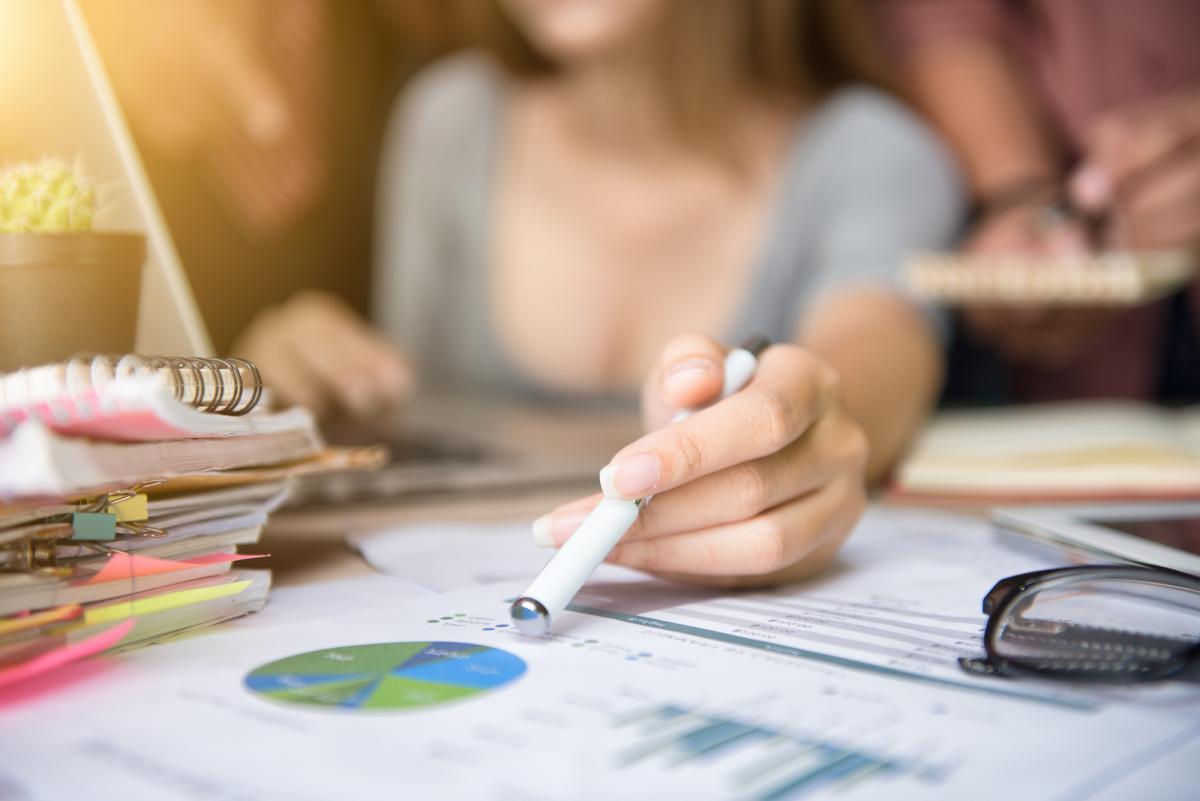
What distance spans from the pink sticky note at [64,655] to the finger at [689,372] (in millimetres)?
249

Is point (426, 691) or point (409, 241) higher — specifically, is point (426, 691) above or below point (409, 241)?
below

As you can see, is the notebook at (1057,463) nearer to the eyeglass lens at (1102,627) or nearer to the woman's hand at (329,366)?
the eyeglass lens at (1102,627)

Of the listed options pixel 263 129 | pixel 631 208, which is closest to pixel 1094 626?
pixel 631 208

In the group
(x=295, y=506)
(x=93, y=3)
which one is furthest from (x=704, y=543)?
(x=93, y=3)

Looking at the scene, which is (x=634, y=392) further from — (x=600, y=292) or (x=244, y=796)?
(x=244, y=796)

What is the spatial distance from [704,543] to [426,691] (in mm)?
163

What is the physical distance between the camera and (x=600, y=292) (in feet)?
4.70

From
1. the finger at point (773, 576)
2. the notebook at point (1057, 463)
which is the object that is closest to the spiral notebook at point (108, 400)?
the finger at point (773, 576)

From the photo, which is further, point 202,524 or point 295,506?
point 295,506

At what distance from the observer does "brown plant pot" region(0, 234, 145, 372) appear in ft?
1.31

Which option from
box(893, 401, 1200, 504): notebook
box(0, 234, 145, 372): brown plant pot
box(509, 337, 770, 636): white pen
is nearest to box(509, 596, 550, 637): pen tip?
box(509, 337, 770, 636): white pen

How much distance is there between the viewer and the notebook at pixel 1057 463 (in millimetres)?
744

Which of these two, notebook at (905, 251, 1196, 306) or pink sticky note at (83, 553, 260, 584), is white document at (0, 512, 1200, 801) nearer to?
pink sticky note at (83, 553, 260, 584)

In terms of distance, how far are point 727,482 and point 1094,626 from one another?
0.52 feet
